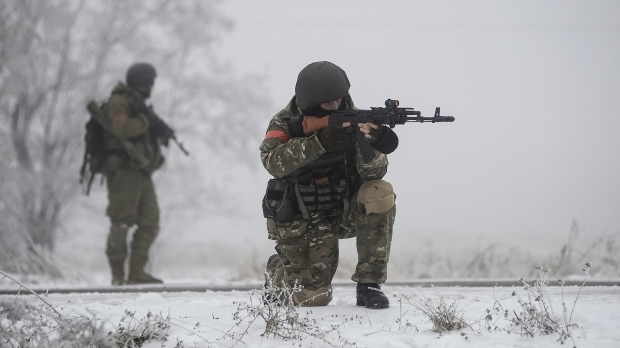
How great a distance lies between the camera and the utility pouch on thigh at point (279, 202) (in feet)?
13.8

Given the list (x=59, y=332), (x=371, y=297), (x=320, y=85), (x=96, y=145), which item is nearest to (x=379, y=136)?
(x=320, y=85)

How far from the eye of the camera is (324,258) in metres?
4.32

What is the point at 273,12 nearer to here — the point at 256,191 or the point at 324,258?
the point at 256,191

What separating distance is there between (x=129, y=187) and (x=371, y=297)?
401 centimetres

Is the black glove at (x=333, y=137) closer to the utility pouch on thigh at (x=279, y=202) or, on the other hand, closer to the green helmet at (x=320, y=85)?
the green helmet at (x=320, y=85)

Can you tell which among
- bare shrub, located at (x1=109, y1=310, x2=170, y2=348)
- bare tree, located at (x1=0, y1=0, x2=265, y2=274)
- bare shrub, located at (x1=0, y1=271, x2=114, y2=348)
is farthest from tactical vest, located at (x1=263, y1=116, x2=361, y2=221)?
bare tree, located at (x1=0, y1=0, x2=265, y2=274)

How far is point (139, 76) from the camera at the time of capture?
7430 millimetres

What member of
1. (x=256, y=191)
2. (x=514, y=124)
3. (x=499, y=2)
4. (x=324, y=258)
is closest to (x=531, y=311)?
(x=324, y=258)

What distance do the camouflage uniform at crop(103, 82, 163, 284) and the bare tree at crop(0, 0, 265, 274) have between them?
4.05 meters

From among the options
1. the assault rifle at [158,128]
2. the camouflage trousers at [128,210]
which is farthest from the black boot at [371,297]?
the assault rifle at [158,128]

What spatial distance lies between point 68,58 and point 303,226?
9.92 meters

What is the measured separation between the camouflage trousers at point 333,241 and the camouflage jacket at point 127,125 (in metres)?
3.34

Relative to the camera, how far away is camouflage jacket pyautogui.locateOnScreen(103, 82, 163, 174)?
7223mm

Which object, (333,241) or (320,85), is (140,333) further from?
(320,85)
